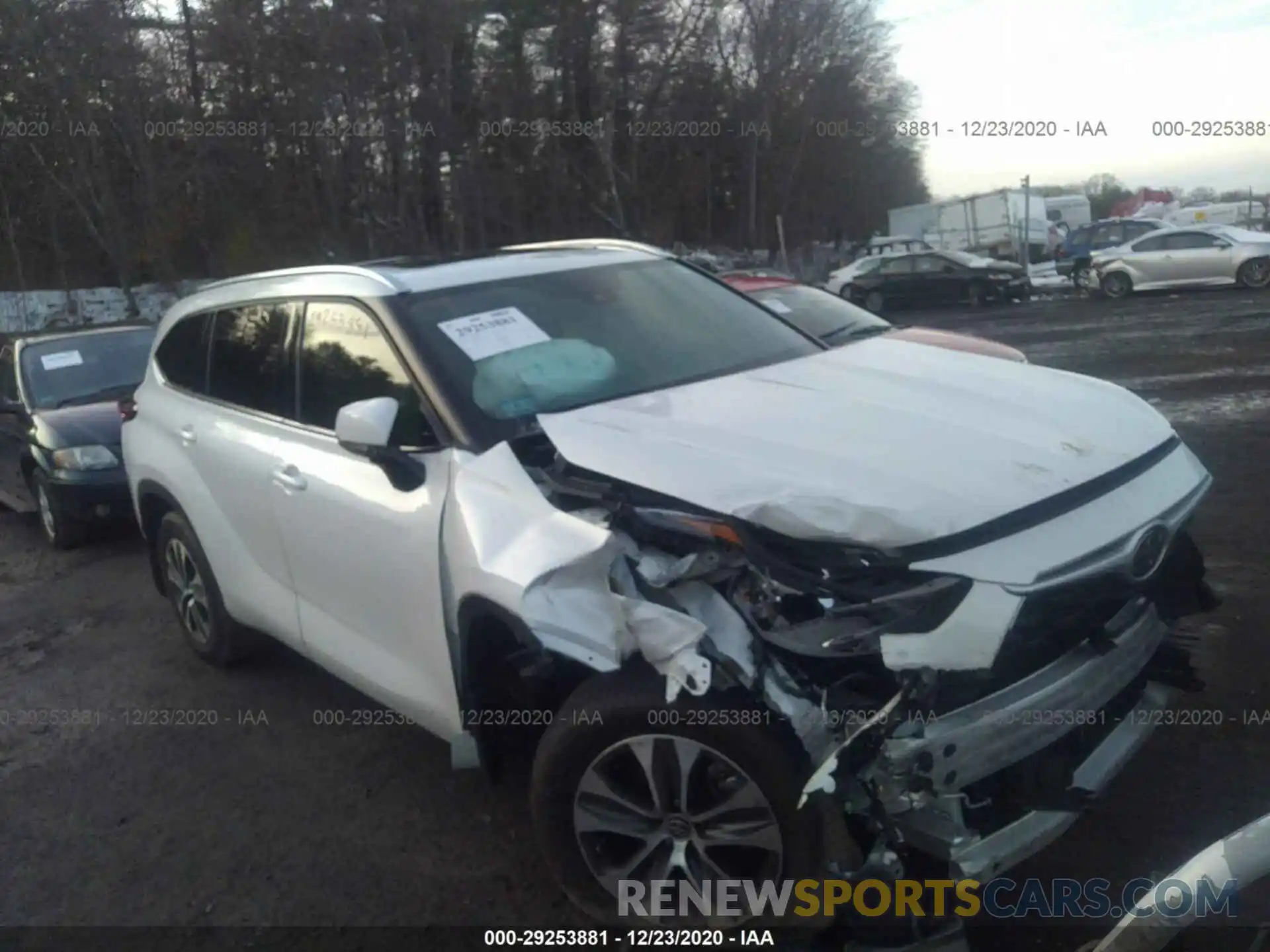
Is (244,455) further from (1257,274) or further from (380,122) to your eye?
(380,122)

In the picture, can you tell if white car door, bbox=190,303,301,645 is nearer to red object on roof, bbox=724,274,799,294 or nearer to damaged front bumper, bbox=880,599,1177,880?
damaged front bumper, bbox=880,599,1177,880

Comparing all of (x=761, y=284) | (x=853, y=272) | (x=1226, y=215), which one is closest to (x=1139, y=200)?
(x=1226, y=215)

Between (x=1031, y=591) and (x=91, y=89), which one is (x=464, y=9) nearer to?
(x=91, y=89)

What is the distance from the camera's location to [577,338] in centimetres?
407

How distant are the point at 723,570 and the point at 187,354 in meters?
3.44

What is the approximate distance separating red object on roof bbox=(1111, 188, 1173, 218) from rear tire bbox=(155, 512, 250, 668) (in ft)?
227

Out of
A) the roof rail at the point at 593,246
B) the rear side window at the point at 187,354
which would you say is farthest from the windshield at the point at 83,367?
the roof rail at the point at 593,246

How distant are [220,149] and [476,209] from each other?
293 inches

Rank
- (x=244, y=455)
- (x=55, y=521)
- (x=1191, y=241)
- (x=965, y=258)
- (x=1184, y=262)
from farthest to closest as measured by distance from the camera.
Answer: (x=965, y=258), (x=1184, y=262), (x=1191, y=241), (x=55, y=521), (x=244, y=455)

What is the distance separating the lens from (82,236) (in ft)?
104

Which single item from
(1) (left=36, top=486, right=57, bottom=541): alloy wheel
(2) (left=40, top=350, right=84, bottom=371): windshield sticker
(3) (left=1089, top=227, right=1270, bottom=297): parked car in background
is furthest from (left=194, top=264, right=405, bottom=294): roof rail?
(3) (left=1089, top=227, right=1270, bottom=297): parked car in background

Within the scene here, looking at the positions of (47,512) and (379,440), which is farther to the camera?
(47,512)

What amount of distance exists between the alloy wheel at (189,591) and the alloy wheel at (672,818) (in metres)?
2.78

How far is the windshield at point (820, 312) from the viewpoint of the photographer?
831cm
